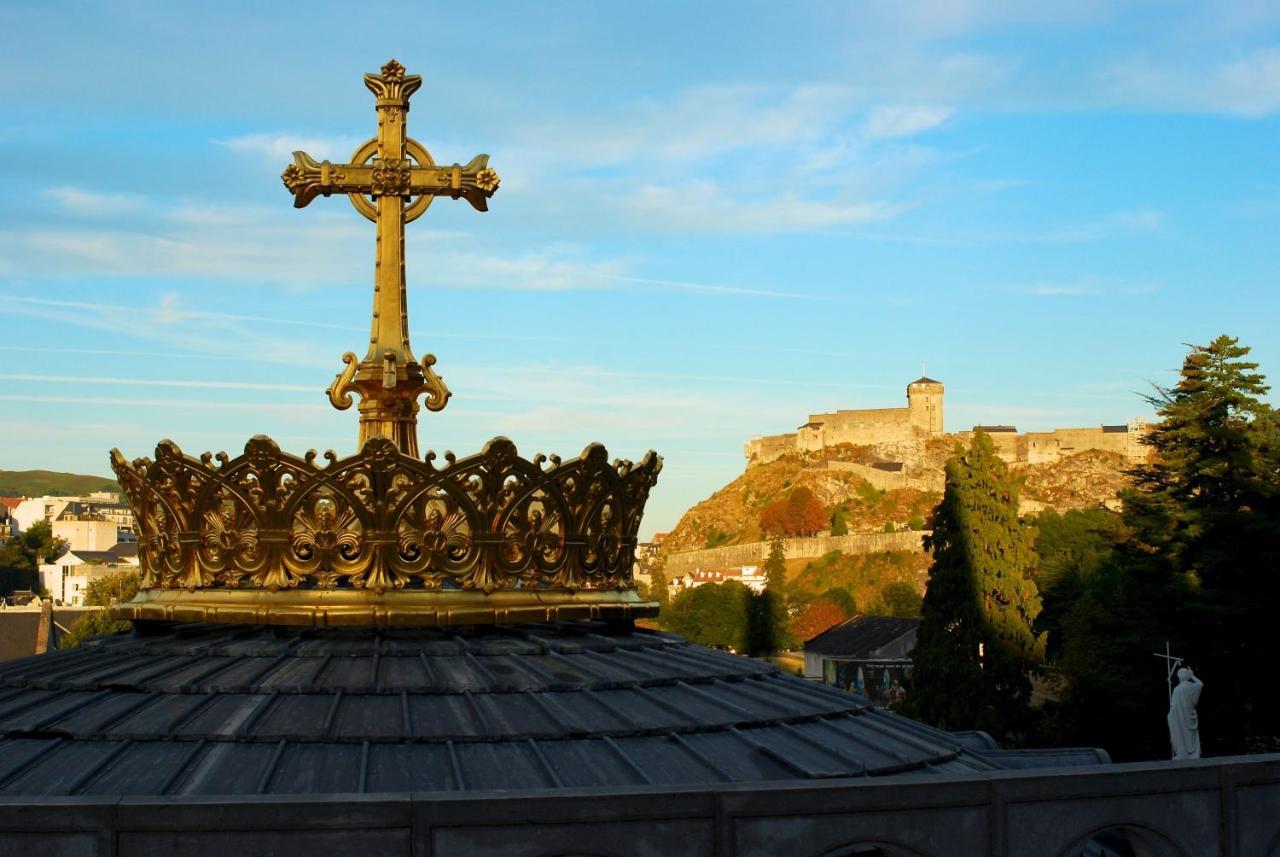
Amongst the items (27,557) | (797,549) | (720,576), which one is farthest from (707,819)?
(27,557)

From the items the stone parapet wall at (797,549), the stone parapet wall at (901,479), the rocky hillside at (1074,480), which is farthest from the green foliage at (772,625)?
the stone parapet wall at (901,479)

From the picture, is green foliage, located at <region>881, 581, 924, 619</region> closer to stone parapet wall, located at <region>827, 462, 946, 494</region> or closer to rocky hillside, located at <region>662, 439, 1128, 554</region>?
rocky hillside, located at <region>662, 439, 1128, 554</region>

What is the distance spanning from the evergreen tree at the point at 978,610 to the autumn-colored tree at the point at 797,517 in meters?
126

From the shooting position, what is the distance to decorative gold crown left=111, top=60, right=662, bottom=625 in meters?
7.07

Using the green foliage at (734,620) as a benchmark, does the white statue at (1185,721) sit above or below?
above

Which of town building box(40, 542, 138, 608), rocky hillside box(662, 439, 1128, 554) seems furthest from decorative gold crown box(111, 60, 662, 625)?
rocky hillside box(662, 439, 1128, 554)

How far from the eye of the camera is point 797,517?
185m

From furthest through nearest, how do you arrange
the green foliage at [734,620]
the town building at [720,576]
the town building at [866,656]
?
1. the town building at [720,576]
2. the green foliage at [734,620]
3. the town building at [866,656]

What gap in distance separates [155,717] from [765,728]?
306 centimetres

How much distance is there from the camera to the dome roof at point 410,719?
19.7 ft

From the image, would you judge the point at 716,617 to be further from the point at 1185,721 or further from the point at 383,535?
the point at 383,535

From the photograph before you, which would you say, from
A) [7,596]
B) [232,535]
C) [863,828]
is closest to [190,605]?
[232,535]

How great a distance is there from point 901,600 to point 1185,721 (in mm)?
122511

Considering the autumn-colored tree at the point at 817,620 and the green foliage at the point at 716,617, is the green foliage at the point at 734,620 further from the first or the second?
the autumn-colored tree at the point at 817,620
